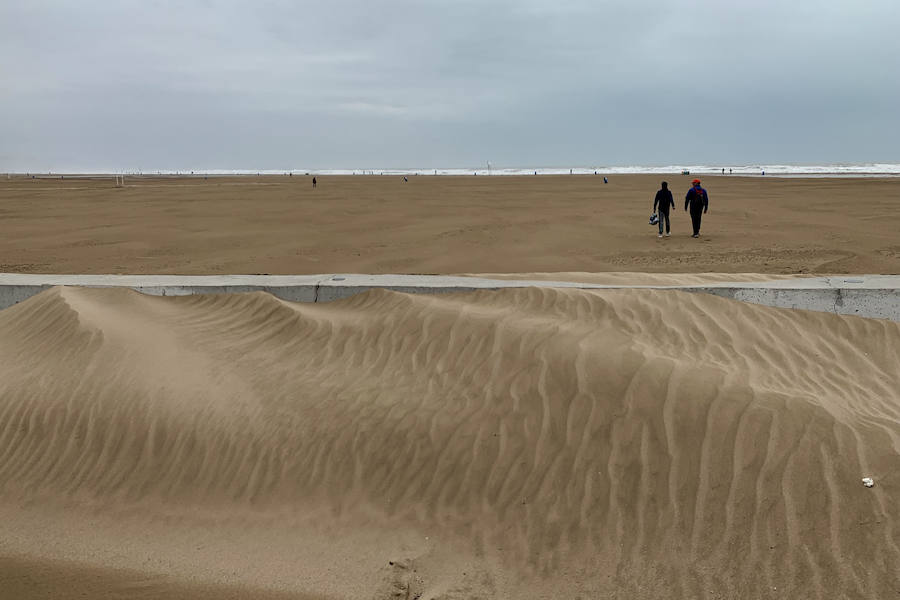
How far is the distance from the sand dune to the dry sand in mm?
6817

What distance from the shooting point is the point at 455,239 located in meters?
18.1

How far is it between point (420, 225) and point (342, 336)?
51.1 feet

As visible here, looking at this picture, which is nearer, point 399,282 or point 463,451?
point 463,451

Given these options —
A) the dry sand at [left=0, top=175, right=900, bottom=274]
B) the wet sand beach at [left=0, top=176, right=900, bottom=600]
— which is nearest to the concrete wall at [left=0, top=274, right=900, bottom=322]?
the wet sand beach at [left=0, top=176, right=900, bottom=600]

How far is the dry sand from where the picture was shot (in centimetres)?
1383

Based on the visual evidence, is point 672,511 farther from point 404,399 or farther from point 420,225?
point 420,225

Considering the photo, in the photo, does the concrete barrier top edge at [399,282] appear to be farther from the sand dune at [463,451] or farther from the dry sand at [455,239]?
the dry sand at [455,239]

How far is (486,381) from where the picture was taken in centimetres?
554

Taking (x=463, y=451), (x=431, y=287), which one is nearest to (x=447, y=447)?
(x=463, y=451)

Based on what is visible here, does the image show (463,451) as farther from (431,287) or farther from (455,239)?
(455,239)

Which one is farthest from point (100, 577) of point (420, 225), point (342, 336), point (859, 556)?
point (420, 225)

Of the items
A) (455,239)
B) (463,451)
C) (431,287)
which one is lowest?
(463,451)

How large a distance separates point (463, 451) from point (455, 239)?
13.4m

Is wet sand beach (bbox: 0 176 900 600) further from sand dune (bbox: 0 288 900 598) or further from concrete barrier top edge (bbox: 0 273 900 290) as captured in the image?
concrete barrier top edge (bbox: 0 273 900 290)
